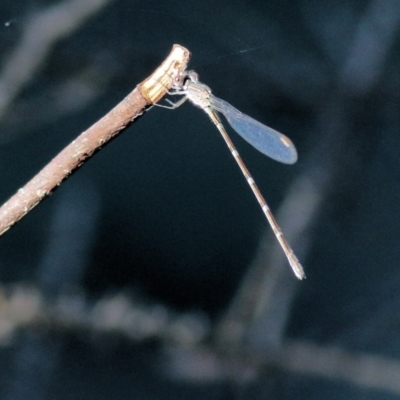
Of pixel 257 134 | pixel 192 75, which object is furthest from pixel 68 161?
pixel 257 134

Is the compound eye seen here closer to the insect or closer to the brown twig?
the insect

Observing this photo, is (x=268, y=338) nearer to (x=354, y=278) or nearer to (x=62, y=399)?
(x=354, y=278)

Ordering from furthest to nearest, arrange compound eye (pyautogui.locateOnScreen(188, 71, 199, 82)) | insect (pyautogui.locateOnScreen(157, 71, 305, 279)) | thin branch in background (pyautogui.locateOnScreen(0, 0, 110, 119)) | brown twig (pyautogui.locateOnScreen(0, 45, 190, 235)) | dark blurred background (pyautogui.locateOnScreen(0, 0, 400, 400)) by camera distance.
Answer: thin branch in background (pyautogui.locateOnScreen(0, 0, 110, 119)) → dark blurred background (pyautogui.locateOnScreen(0, 0, 400, 400)) → insect (pyautogui.locateOnScreen(157, 71, 305, 279)) → compound eye (pyautogui.locateOnScreen(188, 71, 199, 82)) → brown twig (pyautogui.locateOnScreen(0, 45, 190, 235))

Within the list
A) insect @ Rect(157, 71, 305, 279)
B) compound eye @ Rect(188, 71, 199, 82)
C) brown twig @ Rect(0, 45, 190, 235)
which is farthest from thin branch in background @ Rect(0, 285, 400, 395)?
brown twig @ Rect(0, 45, 190, 235)

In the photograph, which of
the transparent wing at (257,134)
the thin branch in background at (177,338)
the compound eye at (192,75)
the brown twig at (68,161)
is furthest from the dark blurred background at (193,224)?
the brown twig at (68,161)

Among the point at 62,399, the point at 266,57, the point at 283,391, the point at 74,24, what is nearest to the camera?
the point at 62,399

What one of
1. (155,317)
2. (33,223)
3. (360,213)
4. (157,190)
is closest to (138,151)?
(157,190)

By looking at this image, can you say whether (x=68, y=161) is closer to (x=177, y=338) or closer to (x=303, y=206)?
(x=177, y=338)
